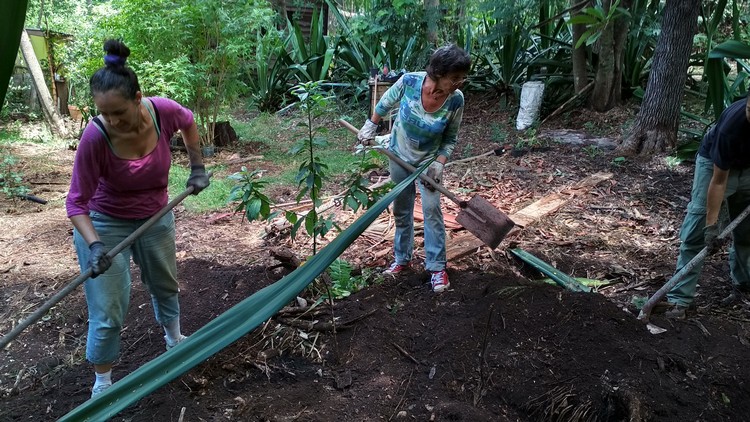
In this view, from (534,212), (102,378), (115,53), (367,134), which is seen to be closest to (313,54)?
(534,212)

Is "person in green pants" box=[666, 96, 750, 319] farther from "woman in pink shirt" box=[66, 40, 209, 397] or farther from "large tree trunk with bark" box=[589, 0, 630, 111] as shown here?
"large tree trunk with bark" box=[589, 0, 630, 111]

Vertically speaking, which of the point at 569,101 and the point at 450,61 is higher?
the point at 450,61

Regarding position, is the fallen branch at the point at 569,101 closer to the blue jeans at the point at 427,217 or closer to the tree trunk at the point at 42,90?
the blue jeans at the point at 427,217

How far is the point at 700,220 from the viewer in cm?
296

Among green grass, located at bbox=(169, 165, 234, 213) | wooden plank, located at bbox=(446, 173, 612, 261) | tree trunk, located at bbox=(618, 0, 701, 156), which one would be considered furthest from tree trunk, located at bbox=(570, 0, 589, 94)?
green grass, located at bbox=(169, 165, 234, 213)

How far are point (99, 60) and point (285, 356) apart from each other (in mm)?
6098

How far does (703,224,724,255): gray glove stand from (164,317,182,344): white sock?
2761 millimetres

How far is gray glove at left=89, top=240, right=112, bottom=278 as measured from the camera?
1.99m

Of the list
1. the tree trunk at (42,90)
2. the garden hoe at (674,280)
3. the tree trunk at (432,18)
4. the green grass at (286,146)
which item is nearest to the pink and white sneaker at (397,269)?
the garden hoe at (674,280)

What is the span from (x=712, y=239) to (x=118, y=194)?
2.88 m

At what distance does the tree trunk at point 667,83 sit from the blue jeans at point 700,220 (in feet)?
9.90

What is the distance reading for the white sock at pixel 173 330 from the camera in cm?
270

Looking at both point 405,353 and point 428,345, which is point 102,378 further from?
point 428,345

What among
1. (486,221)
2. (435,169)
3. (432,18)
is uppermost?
(432,18)
